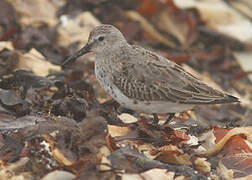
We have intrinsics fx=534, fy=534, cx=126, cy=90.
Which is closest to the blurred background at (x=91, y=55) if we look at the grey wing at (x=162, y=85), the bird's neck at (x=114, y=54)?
the grey wing at (x=162, y=85)

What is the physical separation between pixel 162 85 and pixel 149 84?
0.15 m

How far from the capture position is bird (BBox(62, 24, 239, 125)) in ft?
19.4

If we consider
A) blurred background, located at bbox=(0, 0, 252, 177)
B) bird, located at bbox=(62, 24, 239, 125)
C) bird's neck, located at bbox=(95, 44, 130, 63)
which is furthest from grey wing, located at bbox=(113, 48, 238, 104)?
blurred background, located at bbox=(0, 0, 252, 177)

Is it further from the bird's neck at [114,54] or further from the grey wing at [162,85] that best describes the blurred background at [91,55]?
the bird's neck at [114,54]

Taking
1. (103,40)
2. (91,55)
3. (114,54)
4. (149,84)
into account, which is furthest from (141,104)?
(91,55)

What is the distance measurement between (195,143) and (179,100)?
658 millimetres

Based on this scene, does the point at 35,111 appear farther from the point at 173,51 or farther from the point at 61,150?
the point at 173,51

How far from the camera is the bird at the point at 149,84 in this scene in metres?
5.91

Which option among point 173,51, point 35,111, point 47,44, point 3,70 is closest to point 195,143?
point 35,111

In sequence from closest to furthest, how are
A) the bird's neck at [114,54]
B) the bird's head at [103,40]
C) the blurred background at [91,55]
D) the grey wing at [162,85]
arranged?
1. the grey wing at [162,85]
2. the blurred background at [91,55]
3. the bird's neck at [114,54]
4. the bird's head at [103,40]

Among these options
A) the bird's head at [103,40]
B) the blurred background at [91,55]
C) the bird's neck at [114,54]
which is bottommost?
the blurred background at [91,55]

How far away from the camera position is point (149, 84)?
19.5 feet

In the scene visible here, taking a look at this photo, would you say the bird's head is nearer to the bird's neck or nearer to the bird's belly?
the bird's neck

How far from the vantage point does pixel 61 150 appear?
15.1 ft
